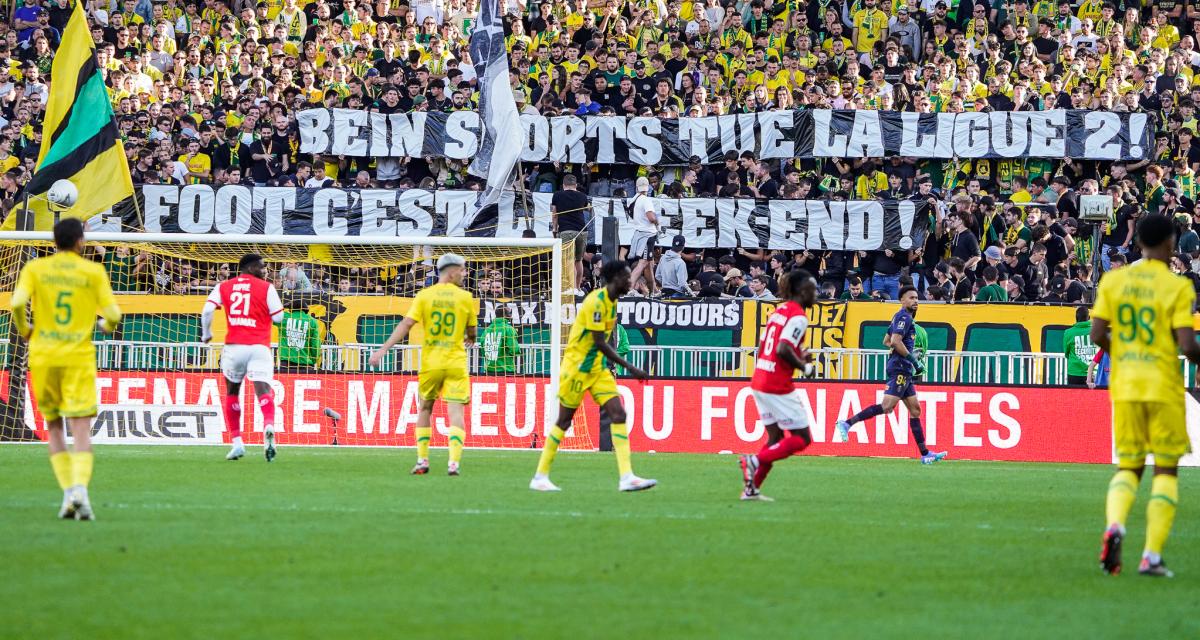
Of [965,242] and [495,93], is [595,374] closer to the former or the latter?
[495,93]

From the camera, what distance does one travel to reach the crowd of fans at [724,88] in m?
25.3

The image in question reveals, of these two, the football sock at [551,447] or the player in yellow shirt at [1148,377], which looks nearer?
the player in yellow shirt at [1148,377]

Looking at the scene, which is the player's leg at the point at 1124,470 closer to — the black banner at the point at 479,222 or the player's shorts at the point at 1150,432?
the player's shorts at the point at 1150,432

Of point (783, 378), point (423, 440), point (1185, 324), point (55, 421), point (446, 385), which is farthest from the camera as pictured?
point (446, 385)

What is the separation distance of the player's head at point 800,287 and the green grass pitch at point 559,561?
1.70 meters

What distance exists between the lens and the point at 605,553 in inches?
382

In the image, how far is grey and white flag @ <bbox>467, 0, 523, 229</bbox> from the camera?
23.1 metres

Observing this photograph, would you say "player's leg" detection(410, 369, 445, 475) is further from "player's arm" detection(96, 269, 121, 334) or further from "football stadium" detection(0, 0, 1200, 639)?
"player's arm" detection(96, 269, 121, 334)

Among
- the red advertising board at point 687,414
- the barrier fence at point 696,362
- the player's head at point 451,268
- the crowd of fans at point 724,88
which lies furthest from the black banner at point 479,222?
the player's head at point 451,268

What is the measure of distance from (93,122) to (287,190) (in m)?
4.65

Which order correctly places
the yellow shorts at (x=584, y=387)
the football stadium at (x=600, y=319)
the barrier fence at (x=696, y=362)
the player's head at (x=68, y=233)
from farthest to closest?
the barrier fence at (x=696, y=362) → the yellow shorts at (x=584, y=387) → the player's head at (x=68, y=233) → the football stadium at (x=600, y=319)

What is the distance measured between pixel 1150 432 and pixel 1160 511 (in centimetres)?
44

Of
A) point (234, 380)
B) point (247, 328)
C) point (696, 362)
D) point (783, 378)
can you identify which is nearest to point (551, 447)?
point (783, 378)

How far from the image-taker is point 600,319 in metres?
13.8
